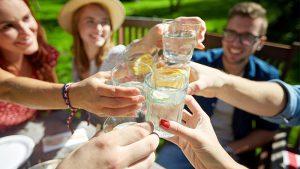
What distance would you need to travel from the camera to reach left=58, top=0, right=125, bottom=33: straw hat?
2.82 metres

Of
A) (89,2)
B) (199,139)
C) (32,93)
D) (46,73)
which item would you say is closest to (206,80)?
(199,139)

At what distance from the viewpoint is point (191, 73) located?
5.76 ft

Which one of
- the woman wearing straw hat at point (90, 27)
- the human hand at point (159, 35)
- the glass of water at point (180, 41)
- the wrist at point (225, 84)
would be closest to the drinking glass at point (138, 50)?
the human hand at point (159, 35)

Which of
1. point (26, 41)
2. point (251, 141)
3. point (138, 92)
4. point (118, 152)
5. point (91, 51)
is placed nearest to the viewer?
point (118, 152)

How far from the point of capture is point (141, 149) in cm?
103

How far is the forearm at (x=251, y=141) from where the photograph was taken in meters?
2.43

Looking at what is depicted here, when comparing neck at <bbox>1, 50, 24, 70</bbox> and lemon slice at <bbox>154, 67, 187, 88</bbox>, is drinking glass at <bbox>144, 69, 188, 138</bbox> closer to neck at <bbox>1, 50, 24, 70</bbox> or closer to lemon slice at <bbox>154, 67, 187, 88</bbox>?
lemon slice at <bbox>154, 67, 187, 88</bbox>

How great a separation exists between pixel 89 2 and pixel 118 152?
2.13 m

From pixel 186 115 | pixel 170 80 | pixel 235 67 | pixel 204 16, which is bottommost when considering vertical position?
pixel 204 16

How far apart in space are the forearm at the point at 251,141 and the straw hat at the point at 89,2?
162 centimetres

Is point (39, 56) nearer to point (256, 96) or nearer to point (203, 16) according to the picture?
point (256, 96)

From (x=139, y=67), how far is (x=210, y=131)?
43 centimetres

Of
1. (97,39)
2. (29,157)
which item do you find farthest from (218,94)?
(97,39)

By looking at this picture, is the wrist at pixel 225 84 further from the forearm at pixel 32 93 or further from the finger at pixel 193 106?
the forearm at pixel 32 93
